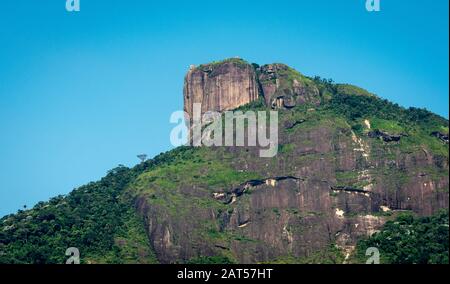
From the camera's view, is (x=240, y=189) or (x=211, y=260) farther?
(x=240, y=189)

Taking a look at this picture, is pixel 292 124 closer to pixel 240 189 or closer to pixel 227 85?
pixel 240 189

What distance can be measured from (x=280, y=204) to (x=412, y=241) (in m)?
18.6

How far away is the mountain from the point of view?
340 feet

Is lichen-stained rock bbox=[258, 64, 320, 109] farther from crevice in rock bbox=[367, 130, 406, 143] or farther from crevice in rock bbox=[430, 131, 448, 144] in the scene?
crevice in rock bbox=[430, 131, 448, 144]

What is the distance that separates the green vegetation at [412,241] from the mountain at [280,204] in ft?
0.68

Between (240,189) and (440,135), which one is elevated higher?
(440,135)

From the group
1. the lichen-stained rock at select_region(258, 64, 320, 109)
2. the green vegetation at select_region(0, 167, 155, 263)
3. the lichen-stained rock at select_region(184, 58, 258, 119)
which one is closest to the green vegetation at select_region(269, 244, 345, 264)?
the green vegetation at select_region(0, 167, 155, 263)

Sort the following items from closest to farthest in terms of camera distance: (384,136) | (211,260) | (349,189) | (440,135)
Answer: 1. (211,260)
2. (349,189)
3. (384,136)
4. (440,135)

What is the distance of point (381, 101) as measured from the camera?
132875 millimetres

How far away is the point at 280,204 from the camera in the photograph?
109312 millimetres

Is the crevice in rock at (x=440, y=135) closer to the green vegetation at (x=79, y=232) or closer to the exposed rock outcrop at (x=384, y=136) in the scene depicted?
the exposed rock outcrop at (x=384, y=136)

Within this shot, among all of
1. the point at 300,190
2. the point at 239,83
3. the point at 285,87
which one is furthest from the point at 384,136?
the point at 239,83
